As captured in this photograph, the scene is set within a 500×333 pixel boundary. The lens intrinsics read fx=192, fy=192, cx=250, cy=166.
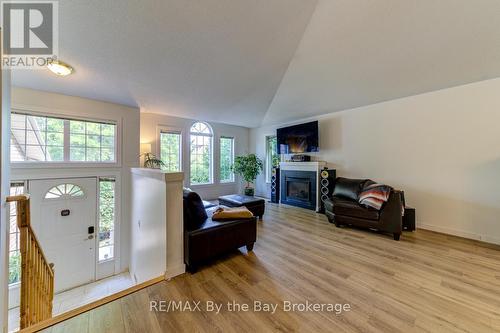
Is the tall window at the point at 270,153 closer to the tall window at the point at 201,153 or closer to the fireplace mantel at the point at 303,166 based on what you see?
the fireplace mantel at the point at 303,166

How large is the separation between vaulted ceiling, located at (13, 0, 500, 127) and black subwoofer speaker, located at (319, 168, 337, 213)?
1.66m

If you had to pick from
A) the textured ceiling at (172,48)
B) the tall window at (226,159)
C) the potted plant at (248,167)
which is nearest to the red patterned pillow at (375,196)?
the textured ceiling at (172,48)

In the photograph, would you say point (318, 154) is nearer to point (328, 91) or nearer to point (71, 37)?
point (328, 91)

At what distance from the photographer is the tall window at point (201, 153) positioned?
583 centimetres

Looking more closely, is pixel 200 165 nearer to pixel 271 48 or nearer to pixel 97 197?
pixel 97 197

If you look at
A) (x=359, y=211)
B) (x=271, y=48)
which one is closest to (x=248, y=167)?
(x=359, y=211)

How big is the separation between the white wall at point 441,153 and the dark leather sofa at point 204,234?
328 cm

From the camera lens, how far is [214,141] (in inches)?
244

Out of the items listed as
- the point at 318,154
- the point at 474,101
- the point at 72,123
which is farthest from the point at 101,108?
the point at 474,101

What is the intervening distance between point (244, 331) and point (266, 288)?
51cm

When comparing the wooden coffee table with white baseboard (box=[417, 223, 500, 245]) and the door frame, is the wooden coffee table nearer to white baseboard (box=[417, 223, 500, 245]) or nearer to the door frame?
the door frame

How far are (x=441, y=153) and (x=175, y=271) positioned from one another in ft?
14.8

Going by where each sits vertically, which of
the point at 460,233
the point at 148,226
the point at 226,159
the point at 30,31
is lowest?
the point at 460,233

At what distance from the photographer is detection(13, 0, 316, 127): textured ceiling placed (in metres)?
2.18
